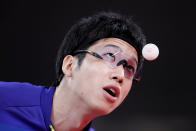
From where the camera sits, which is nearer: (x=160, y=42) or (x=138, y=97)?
(x=160, y=42)

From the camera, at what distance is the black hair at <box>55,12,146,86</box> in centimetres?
124

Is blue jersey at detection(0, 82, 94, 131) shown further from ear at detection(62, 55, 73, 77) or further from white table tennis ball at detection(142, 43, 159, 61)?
white table tennis ball at detection(142, 43, 159, 61)

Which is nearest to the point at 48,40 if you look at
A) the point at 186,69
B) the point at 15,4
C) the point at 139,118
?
the point at 15,4

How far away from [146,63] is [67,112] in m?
1.27

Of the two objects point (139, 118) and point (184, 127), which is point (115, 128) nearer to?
point (139, 118)

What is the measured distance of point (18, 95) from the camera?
3.72 feet

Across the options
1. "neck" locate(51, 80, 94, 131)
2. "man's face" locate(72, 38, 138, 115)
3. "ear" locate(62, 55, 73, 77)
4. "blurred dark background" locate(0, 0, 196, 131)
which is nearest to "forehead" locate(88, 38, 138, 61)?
"man's face" locate(72, 38, 138, 115)

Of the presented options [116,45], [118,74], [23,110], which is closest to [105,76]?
[118,74]

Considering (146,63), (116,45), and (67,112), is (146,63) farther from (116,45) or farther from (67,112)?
(67,112)

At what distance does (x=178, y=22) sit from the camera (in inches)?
83.9

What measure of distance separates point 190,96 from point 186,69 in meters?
0.23

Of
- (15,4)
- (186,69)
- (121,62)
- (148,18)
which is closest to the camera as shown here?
(121,62)

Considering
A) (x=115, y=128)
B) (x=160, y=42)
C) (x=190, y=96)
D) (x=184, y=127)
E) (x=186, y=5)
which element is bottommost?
(x=115, y=128)

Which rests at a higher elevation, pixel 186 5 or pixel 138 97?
pixel 186 5
